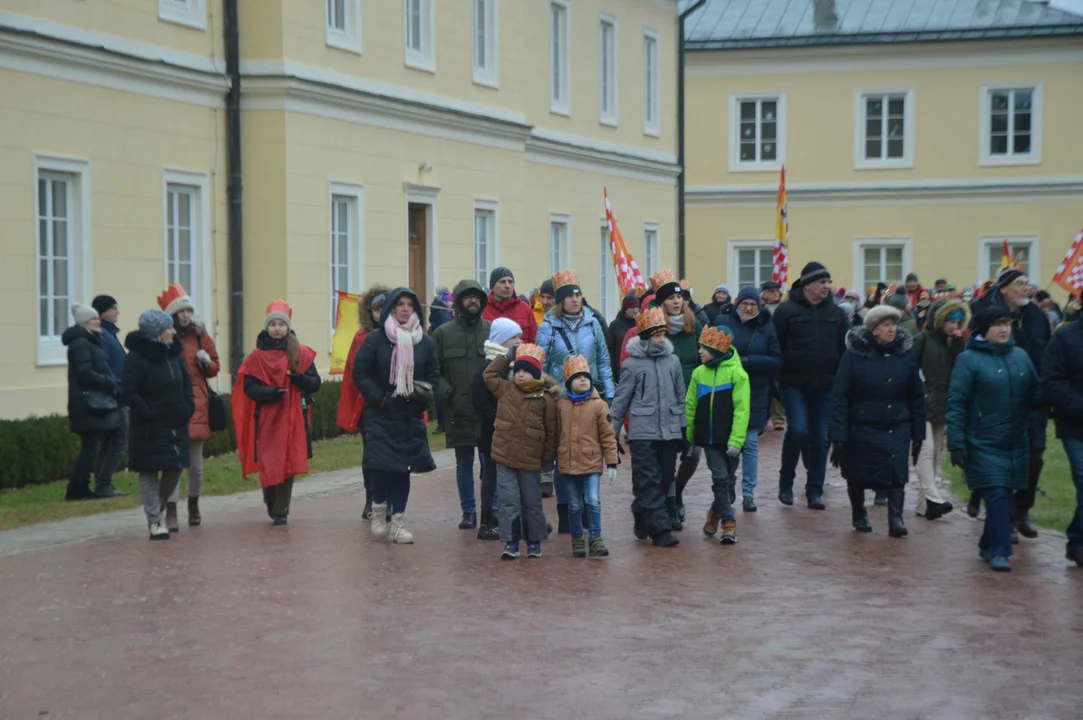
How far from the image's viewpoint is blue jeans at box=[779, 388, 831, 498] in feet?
47.2

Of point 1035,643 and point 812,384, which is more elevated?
point 812,384

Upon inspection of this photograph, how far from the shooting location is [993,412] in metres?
11.0

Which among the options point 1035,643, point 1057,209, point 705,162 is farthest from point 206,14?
point 1057,209

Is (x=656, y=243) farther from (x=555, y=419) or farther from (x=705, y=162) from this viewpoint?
(x=555, y=419)

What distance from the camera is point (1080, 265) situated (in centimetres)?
2078

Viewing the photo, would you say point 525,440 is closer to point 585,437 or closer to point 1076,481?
point 585,437

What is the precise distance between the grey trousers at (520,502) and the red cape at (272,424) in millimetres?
2237

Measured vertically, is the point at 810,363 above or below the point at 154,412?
above

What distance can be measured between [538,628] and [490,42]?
20.0 meters

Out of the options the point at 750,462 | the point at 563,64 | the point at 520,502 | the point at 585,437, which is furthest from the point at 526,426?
the point at 563,64

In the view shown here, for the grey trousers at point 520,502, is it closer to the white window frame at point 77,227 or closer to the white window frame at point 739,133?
the white window frame at point 77,227

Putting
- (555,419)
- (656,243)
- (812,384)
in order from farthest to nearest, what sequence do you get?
(656,243)
(812,384)
(555,419)

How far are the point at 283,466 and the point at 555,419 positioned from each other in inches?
103

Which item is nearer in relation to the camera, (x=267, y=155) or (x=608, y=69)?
(x=267, y=155)
